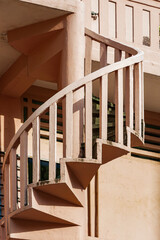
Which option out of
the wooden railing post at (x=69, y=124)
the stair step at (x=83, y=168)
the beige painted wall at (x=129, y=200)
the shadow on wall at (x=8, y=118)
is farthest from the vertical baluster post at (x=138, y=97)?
the shadow on wall at (x=8, y=118)

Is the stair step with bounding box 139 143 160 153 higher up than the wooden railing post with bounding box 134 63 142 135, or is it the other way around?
the wooden railing post with bounding box 134 63 142 135

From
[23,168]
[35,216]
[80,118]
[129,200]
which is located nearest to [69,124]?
[80,118]

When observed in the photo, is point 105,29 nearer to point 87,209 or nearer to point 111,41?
point 111,41

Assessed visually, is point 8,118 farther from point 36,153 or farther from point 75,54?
point 36,153

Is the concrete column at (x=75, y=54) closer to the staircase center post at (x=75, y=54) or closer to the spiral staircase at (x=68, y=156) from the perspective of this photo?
the staircase center post at (x=75, y=54)

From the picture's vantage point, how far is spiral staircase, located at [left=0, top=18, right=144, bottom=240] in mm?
14336

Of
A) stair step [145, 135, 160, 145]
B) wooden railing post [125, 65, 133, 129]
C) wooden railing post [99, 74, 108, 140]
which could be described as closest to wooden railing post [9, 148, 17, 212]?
wooden railing post [99, 74, 108, 140]

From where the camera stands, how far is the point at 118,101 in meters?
14.6

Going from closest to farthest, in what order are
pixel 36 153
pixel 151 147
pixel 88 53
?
pixel 36 153, pixel 88 53, pixel 151 147

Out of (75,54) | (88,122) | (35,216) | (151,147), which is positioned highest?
(75,54)

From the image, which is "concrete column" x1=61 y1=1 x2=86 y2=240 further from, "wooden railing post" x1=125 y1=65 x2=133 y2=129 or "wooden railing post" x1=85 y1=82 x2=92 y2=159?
"wooden railing post" x1=125 y1=65 x2=133 y2=129

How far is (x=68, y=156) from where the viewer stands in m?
14.3

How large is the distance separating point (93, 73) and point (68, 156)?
113cm

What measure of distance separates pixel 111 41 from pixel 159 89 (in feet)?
6.26
